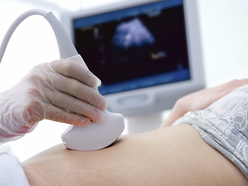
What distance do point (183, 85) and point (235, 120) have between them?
0.70 metres

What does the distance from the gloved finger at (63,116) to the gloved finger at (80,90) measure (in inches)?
1.6

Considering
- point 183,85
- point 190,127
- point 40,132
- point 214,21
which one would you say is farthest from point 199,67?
point 40,132

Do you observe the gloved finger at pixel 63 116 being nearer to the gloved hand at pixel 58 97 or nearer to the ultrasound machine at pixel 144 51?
the gloved hand at pixel 58 97

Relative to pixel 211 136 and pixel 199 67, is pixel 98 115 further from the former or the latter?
pixel 199 67

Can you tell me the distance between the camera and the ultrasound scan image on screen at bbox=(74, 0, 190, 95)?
1286 mm

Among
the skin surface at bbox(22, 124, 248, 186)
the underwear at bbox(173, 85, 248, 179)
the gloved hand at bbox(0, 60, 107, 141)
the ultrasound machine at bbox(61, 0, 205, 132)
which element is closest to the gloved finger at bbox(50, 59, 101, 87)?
the gloved hand at bbox(0, 60, 107, 141)

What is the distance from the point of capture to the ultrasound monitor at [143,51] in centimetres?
126

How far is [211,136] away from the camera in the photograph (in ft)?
1.87

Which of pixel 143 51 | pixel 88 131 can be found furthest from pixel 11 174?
pixel 143 51

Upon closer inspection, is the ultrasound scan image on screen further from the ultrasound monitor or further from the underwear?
the underwear

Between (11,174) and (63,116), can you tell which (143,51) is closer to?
(63,116)

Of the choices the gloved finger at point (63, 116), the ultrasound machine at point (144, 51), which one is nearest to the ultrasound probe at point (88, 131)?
the gloved finger at point (63, 116)

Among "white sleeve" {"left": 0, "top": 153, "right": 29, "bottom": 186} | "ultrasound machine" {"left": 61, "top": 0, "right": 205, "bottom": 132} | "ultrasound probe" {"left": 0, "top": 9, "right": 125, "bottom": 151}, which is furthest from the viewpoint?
"ultrasound machine" {"left": 61, "top": 0, "right": 205, "bottom": 132}

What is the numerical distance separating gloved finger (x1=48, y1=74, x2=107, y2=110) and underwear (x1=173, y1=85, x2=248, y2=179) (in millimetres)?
266
